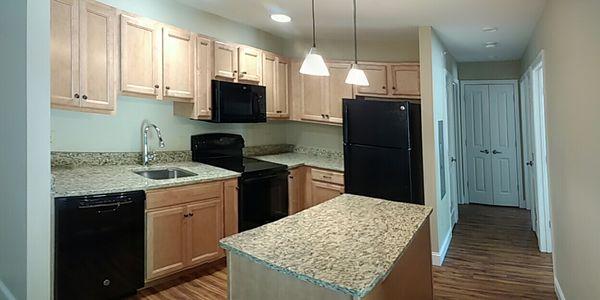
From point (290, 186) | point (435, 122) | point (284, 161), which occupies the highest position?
point (435, 122)

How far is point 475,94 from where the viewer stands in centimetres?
620

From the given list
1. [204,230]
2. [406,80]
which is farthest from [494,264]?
[204,230]

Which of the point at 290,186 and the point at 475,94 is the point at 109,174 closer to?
the point at 290,186

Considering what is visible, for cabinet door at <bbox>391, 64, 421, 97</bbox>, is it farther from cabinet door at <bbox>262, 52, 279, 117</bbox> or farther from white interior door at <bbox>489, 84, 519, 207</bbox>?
white interior door at <bbox>489, 84, 519, 207</bbox>

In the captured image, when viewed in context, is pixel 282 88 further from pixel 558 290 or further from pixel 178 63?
pixel 558 290

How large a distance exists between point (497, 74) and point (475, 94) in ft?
1.51

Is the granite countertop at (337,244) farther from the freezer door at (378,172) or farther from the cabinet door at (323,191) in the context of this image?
the cabinet door at (323,191)

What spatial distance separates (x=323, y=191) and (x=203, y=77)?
1890 millimetres

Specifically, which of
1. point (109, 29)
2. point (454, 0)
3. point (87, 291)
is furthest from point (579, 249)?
point (109, 29)

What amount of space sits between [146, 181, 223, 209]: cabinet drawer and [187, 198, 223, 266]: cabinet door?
0.06m

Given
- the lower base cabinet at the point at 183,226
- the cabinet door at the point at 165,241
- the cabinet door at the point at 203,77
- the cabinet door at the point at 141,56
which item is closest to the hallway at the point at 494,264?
the lower base cabinet at the point at 183,226

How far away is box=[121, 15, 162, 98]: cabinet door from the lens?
9.62 ft

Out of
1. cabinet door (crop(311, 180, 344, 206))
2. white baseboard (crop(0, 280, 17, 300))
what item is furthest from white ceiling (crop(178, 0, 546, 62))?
Answer: white baseboard (crop(0, 280, 17, 300))

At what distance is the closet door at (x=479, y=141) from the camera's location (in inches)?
242
